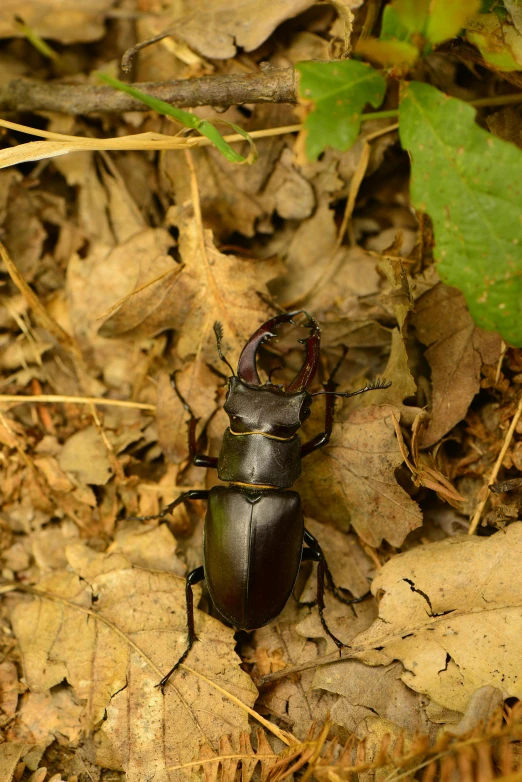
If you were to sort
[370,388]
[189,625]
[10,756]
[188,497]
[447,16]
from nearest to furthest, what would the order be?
1. [447,16]
2. [10,756]
3. [189,625]
4. [370,388]
5. [188,497]

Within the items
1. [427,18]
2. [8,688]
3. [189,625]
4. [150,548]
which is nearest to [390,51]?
[427,18]

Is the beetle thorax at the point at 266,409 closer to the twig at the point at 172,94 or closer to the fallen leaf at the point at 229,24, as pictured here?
the twig at the point at 172,94

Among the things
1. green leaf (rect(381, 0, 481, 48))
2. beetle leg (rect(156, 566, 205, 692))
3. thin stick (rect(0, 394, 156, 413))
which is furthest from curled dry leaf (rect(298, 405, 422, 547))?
green leaf (rect(381, 0, 481, 48))

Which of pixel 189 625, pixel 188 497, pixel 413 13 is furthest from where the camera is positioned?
pixel 188 497

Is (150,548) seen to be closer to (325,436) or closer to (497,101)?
(325,436)

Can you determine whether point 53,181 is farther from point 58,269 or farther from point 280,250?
point 280,250

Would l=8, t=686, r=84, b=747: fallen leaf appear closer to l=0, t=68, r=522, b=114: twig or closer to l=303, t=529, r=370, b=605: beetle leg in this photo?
l=303, t=529, r=370, b=605: beetle leg
